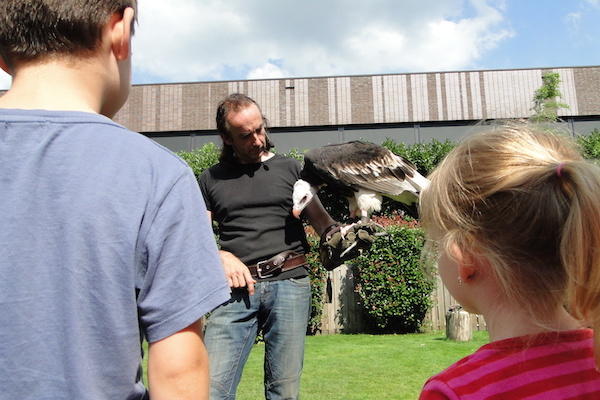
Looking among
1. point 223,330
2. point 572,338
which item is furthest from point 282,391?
point 572,338

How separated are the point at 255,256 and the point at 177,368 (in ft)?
6.68

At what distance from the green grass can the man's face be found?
141 inches

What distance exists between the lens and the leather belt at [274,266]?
3.08 metres

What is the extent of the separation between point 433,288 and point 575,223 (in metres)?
9.75

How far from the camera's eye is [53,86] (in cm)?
116

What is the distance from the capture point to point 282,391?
3.04 meters

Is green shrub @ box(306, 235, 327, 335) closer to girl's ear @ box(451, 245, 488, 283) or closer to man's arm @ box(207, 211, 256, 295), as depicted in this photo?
man's arm @ box(207, 211, 256, 295)

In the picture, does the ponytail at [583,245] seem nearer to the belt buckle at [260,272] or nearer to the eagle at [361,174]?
the belt buckle at [260,272]

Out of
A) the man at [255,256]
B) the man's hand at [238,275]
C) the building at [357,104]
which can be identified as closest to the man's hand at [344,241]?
the man at [255,256]

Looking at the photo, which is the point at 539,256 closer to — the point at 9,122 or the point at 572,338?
the point at 572,338

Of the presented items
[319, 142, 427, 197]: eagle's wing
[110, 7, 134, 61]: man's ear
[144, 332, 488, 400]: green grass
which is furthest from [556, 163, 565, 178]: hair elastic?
[144, 332, 488, 400]: green grass

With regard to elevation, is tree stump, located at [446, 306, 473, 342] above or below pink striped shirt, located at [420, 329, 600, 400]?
below

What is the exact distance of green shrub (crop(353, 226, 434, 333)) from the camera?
1038 centimetres

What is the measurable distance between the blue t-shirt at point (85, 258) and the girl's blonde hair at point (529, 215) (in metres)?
0.64
